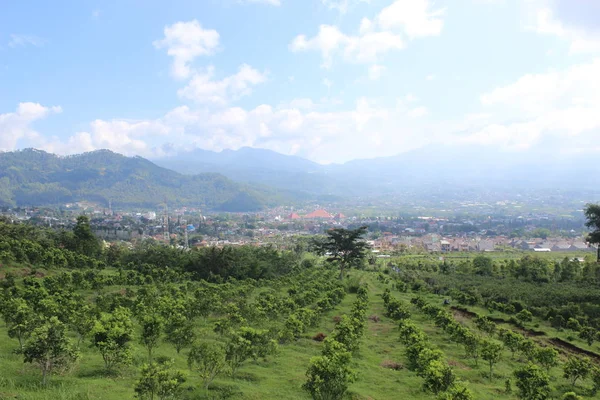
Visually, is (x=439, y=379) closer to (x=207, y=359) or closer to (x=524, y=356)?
(x=207, y=359)

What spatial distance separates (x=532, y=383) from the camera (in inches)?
463

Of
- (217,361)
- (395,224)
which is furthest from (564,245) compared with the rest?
(217,361)

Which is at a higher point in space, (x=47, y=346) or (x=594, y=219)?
(x=594, y=219)

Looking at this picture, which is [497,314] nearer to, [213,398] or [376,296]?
[376,296]

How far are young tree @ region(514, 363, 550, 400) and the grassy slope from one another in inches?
38.9

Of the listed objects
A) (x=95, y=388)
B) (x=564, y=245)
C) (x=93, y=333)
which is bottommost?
(x=564, y=245)

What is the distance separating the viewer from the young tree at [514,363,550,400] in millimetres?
11594

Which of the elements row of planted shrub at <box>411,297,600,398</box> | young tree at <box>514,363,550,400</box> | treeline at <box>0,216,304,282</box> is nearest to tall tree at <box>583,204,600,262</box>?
row of planted shrub at <box>411,297,600,398</box>

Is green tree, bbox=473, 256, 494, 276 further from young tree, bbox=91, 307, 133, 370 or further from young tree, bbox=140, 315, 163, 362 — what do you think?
young tree, bbox=91, 307, 133, 370

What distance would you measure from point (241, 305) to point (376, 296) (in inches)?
630

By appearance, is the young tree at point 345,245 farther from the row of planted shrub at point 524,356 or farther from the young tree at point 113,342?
the young tree at point 113,342

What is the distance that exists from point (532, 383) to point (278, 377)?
25.0ft

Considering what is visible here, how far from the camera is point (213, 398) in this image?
9.57 meters

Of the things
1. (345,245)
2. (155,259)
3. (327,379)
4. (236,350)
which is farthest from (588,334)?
(155,259)
